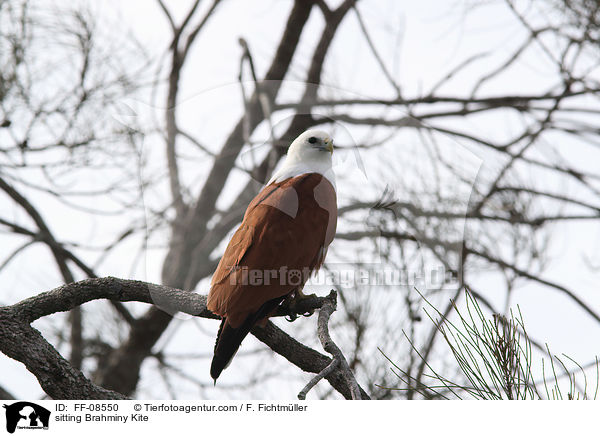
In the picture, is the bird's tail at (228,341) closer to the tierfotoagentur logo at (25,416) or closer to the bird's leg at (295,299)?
the bird's leg at (295,299)

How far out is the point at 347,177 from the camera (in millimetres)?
604

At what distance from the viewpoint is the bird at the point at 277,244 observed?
55 cm

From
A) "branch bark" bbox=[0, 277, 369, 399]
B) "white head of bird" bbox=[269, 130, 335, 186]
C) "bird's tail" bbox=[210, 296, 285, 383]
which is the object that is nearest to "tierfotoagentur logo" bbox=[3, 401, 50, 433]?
"branch bark" bbox=[0, 277, 369, 399]

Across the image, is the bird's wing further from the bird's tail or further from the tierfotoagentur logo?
the tierfotoagentur logo

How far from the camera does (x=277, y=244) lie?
56 centimetres

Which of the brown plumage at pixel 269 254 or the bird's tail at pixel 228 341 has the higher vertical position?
the brown plumage at pixel 269 254

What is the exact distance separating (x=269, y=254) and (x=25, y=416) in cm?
30

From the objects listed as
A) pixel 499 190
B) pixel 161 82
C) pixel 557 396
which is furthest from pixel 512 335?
pixel 161 82

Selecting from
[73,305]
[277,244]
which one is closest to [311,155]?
[277,244]

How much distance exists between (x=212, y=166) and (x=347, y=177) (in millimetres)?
200

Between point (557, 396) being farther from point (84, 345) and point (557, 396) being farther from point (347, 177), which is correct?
point (84, 345)

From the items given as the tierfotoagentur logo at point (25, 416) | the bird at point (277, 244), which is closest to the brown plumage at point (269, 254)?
the bird at point (277, 244)

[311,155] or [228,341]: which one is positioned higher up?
[311,155]

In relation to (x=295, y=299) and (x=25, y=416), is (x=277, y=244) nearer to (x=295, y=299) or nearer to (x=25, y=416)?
(x=295, y=299)
